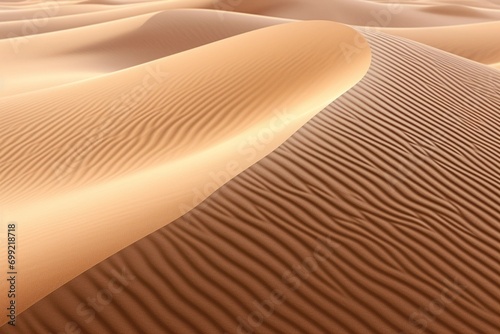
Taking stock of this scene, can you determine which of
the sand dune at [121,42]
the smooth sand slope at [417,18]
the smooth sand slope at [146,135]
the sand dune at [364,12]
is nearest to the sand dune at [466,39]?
the smooth sand slope at [417,18]

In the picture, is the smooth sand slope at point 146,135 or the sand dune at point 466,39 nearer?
the smooth sand slope at point 146,135

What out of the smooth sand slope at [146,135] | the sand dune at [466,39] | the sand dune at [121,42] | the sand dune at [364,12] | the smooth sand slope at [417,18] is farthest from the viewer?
the sand dune at [364,12]

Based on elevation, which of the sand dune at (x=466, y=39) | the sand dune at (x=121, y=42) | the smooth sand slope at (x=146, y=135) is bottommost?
the sand dune at (x=466, y=39)

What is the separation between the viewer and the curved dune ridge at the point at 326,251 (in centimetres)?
324

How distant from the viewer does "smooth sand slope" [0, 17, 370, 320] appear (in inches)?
158

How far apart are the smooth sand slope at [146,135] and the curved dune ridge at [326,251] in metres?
0.21

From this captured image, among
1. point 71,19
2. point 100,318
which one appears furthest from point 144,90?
point 71,19

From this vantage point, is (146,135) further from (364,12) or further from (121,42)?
(364,12)

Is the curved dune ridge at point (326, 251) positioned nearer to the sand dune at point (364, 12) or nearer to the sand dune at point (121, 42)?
the sand dune at point (121, 42)

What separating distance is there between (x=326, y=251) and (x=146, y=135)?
385 cm

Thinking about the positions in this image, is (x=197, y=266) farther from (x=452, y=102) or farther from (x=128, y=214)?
(x=452, y=102)

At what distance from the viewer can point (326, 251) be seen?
3791mm

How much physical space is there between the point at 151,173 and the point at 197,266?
6.81ft

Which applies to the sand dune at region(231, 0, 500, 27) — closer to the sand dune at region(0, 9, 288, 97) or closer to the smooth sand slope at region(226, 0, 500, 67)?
the smooth sand slope at region(226, 0, 500, 67)
